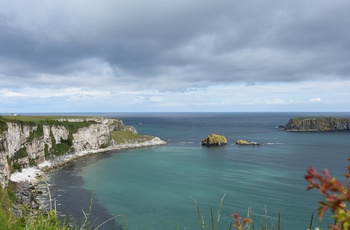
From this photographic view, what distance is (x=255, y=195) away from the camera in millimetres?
54844

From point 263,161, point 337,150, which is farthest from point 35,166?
point 337,150

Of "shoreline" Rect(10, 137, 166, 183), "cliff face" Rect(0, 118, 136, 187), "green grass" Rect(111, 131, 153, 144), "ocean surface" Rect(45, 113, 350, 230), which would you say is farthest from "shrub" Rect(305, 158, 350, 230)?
"green grass" Rect(111, 131, 153, 144)

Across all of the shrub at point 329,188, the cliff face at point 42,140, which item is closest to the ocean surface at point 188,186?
the cliff face at point 42,140

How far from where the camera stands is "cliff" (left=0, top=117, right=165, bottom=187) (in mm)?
68488

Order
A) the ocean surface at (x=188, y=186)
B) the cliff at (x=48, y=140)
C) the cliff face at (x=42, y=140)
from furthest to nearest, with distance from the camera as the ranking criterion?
the cliff at (x=48, y=140), the cliff face at (x=42, y=140), the ocean surface at (x=188, y=186)

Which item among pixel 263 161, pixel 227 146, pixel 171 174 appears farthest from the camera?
pixel 227 146

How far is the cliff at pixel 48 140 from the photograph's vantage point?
68.5 metres

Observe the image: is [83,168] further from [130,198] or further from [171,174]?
[130,198]

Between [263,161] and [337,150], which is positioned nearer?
[263,161]

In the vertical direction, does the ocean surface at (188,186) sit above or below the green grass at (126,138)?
below

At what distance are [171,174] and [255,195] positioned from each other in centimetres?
2624

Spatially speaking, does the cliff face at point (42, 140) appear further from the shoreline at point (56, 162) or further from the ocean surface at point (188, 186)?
the ocean surface at point (188, 186)

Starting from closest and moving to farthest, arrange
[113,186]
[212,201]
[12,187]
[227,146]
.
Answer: [212,201] → [12,187] → [113,186] → [227,146]

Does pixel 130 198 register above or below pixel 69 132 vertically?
below
